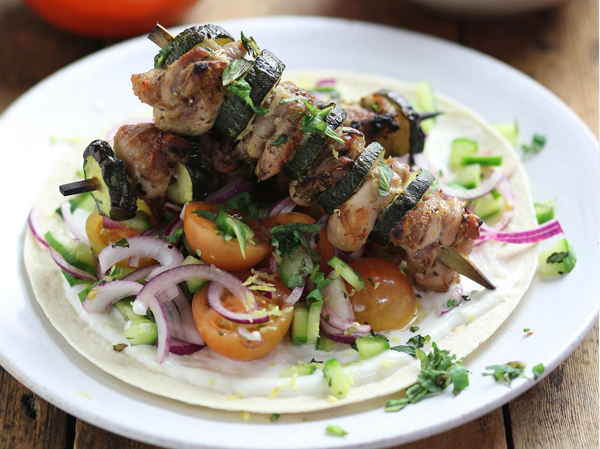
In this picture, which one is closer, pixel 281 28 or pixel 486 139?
pixel 486 139

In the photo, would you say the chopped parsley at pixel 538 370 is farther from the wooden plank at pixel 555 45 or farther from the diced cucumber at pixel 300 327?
the wooden plank at pixel 555 45

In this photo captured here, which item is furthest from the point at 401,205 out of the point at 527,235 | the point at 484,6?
the point at 484,6

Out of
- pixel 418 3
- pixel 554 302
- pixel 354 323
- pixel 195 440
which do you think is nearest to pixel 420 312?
pixel 354 323

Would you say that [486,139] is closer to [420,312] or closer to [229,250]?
[420,312]

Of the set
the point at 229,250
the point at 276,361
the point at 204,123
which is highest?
the point at 204,123

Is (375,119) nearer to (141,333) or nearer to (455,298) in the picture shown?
(455,298)

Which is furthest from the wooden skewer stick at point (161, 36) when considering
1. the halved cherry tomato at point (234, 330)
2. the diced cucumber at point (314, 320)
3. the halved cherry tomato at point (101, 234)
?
the diced cucumber at point (314, 320)

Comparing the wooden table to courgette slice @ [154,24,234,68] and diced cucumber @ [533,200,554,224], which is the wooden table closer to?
diced cucumber @ [533,200,554,224]
